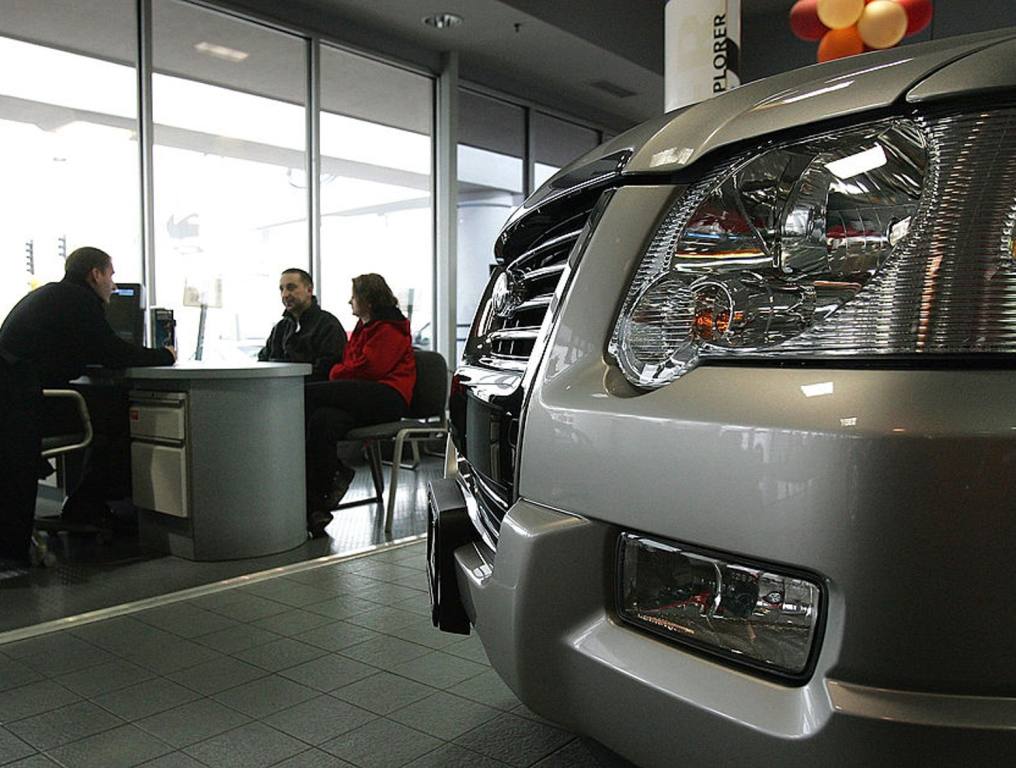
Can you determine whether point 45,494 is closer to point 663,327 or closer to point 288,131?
point 288,131

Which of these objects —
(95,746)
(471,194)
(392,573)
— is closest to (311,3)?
(471,194)

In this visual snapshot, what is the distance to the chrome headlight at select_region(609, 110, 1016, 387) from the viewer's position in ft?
2.40

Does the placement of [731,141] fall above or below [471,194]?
below

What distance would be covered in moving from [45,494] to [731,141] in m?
4.86

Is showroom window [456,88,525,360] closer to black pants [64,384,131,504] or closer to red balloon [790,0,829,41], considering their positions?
red balloon [790,0,829,41]

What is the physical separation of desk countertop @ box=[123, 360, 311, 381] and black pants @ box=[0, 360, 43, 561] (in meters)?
0.38

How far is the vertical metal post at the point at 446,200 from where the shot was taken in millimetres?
7277

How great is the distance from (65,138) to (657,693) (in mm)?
5538

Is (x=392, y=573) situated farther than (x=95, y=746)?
Yes

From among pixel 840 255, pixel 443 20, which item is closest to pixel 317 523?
pixel 840 255

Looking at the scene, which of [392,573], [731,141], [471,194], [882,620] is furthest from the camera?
[471,194]

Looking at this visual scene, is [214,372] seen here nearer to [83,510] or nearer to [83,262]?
[83,262]

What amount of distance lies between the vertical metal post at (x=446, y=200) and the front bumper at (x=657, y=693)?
632cm

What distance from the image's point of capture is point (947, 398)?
0.68 meters
